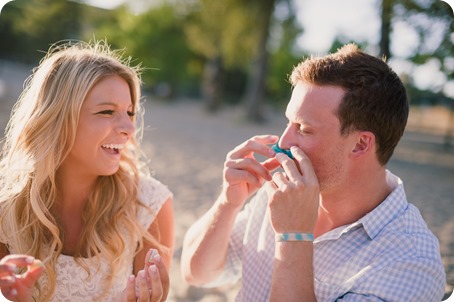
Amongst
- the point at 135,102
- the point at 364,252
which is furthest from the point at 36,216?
the point at 364,252

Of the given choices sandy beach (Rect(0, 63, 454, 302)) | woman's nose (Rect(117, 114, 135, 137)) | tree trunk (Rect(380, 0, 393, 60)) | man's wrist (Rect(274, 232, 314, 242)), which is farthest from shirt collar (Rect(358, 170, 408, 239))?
tree trunk (Rect(380, 0, 393, 60))

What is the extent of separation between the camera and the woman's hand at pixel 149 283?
6.55ft

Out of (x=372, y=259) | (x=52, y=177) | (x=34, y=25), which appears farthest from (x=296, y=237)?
(x=34, y=25)

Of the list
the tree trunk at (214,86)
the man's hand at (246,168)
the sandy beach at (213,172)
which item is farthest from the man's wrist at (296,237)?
the tree trunk at (214,86)

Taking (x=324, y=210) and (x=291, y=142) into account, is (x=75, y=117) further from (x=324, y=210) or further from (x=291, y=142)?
(x=324, y=210)

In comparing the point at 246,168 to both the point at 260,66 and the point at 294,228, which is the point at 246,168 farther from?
the point at 260,66

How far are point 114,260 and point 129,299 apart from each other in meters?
0.70

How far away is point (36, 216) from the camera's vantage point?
2.66 meters

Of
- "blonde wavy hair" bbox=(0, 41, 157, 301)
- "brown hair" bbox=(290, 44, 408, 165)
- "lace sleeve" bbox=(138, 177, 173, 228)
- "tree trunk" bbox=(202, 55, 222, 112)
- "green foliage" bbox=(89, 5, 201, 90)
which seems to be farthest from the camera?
"green foliage" bbox=(89, 5, 201, 90)

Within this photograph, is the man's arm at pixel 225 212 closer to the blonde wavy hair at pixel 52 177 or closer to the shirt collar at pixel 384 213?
the blonde wavy hair at pixel 52 177

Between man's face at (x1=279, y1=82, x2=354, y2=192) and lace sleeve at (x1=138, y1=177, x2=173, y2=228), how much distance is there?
1078 mm

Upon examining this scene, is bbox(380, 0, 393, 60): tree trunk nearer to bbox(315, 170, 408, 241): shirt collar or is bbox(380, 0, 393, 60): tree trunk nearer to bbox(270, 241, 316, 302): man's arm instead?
bbox(315, 170, 408, 241): shirt collar

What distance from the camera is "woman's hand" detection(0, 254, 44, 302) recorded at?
1826mm

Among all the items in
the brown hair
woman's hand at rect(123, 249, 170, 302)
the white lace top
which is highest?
the brown hair
